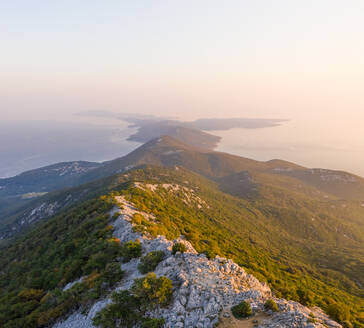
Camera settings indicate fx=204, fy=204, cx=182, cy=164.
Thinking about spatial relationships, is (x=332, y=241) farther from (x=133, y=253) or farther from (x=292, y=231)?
(x=133, y=253)

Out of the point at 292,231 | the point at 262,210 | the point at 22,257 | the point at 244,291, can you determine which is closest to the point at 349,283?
the point at 292,231

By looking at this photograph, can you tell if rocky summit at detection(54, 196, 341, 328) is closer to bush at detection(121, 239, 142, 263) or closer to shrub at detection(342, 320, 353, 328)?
bush at detection(121, 239, 142, 263)

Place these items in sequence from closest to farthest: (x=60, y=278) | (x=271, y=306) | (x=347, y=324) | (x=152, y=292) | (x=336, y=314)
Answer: (x=271, y=306)
(x=152, y=292)
(x=347, y=324)
(x=336, y=314)
(x=60, y=278)

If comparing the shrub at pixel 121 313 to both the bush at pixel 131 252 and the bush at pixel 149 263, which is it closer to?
the bush at pixel 149 263

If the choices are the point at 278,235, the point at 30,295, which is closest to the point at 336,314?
the point at 30,295

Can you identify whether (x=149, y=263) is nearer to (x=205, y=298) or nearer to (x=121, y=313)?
(x=121, y=313)
